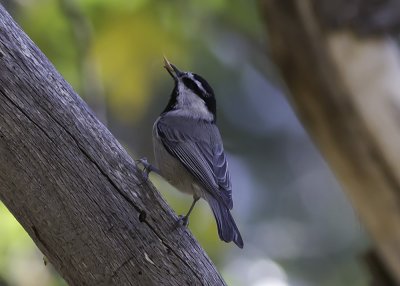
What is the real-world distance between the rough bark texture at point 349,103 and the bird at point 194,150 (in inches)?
21.9

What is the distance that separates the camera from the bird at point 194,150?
347 cm

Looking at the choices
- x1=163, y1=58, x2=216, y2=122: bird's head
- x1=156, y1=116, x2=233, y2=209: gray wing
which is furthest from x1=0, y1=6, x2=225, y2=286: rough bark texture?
x1=163, y1=58, x2=216, y2=122: bird's head

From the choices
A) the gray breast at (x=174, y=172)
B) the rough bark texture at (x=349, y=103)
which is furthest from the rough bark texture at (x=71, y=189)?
the rough bark texture at (x=349, y=103)

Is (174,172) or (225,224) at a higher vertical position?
(174,172)

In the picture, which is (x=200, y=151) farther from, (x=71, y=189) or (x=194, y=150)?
(x=71, y=189)

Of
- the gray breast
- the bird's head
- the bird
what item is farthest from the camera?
the bird's head

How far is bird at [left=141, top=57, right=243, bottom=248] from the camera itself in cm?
347

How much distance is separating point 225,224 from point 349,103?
154 cm

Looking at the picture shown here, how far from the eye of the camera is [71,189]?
256 centimetres

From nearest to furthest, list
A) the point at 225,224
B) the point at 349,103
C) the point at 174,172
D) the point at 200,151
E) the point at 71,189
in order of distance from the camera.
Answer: the point at 71,189
the point at 225,224
the point at 174,172
the point at 200,151
the point at 349,103

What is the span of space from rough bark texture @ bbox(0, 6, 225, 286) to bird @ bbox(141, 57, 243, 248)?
48 centimetres

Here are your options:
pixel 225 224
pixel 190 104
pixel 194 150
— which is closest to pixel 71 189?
pixel 225 224

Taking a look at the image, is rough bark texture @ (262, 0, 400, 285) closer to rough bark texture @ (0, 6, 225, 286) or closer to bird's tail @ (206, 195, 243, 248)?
bird's tail @ (206, 195, 243, 248)

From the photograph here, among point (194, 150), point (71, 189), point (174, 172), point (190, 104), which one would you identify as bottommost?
point (71, 189)
